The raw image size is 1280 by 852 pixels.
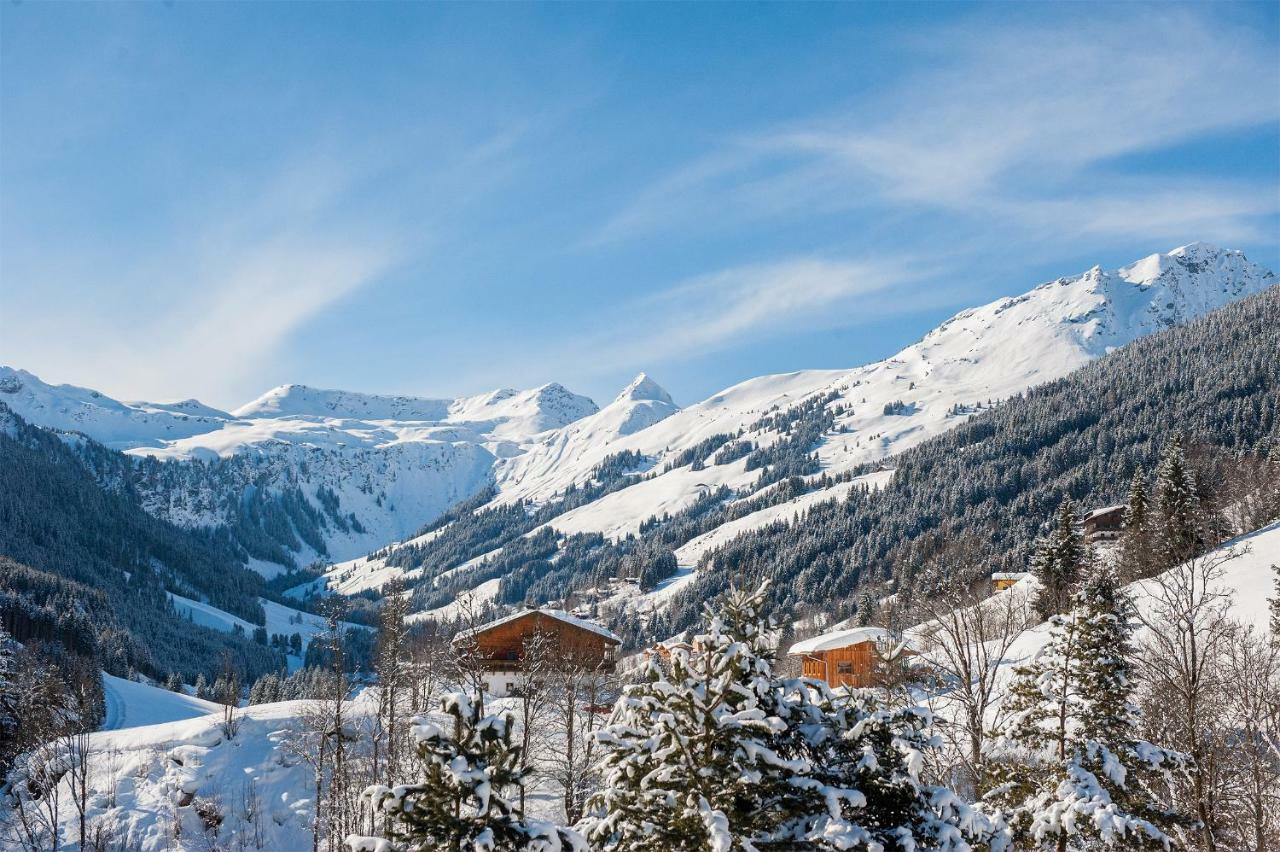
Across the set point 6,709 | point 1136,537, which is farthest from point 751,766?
point 1136,537

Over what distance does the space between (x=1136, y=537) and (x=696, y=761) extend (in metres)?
79.6

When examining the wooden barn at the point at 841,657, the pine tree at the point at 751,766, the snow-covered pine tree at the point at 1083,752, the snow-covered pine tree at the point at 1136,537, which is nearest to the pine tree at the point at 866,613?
the wooden barn at the point at 841,657

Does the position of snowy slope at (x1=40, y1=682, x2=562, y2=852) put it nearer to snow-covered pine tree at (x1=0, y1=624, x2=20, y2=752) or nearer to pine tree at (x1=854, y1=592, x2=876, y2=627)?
snow-covered pine tree at (x1=0, y1=624, x2=20, y2=752)

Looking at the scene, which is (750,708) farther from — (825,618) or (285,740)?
(825,618)

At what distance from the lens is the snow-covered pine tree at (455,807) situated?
10.2 metres

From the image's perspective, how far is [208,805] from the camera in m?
45.4

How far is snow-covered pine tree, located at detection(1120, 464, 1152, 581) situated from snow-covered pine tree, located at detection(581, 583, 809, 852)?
73902 mm

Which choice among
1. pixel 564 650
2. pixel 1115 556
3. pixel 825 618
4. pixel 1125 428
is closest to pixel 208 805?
pixel 564 650

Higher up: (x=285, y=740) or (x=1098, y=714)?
(x=1098, y=714)

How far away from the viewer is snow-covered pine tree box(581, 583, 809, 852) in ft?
39.0

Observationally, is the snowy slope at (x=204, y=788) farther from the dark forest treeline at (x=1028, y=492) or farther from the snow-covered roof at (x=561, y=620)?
the dark forest treeline at (x=1028, y=492)

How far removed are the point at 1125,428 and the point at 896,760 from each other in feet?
701

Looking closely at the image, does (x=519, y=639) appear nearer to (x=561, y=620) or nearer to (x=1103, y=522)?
(x=561, y=620)

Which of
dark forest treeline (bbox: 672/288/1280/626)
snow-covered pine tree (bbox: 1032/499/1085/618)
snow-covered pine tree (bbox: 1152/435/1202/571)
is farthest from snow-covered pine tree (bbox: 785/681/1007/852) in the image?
dark forest treeline (bbox: 672/288/1280/626)
